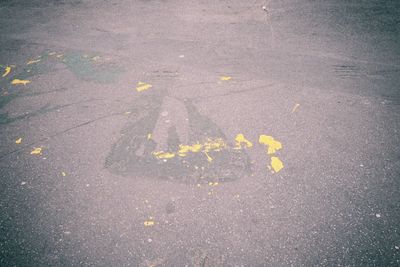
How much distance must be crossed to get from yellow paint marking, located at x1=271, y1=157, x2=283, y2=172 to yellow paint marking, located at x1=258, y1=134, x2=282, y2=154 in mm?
114

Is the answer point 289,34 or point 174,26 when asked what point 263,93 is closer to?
point 289,34

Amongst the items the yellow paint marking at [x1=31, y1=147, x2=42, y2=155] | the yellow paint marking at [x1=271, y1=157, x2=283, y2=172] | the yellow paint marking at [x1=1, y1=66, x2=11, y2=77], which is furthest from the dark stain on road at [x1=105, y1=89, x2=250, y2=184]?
the yellow paint marking at [x1=1, y1=66, x2=11, y2=77]


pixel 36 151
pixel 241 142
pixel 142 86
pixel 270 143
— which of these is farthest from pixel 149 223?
pixel 142 86

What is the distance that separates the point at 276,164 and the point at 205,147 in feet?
2.91

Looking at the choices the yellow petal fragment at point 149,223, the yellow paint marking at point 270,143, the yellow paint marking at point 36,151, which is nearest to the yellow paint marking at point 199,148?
the yellow paint marking at point 270,143

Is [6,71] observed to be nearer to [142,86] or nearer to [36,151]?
[36,151]

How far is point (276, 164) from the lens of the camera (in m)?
2.89

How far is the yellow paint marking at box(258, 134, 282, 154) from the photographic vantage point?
3.06 m

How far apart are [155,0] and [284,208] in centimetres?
784

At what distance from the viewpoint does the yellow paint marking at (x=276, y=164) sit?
2.84 m

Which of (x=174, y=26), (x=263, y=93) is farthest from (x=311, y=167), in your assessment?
(x=174, y=26)

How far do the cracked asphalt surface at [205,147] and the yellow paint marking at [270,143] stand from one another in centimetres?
4

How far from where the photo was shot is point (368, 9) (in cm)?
624

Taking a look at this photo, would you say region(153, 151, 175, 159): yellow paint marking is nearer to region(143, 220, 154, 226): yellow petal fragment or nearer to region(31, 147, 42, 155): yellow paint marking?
region(143, 220, 154, 226): yellow petal fragment
